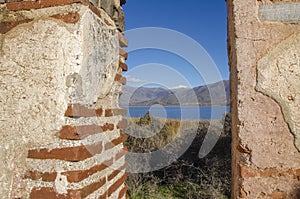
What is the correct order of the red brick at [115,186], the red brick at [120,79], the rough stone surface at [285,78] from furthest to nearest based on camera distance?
the red brick at [120,79]
the red brick at [115,186]
the rough stone surface at [285,78]

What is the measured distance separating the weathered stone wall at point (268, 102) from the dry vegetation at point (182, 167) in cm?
268

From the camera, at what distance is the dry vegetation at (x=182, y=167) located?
3850mm

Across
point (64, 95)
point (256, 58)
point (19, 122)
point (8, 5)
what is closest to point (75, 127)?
point (64, 95)

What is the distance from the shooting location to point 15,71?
130cm

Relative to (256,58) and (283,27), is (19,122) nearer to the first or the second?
(256,58)

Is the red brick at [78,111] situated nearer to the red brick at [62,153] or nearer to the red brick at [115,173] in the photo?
the red brick at [62,153]

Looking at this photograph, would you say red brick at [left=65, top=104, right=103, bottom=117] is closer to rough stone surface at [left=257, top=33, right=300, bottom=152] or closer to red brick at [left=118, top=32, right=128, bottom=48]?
red brick at [left=118, top=32, right=128, bottom=48]

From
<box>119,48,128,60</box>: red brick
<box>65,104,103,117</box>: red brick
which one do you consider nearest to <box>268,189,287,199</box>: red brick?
<box>65,104,103,117</box>: red brick

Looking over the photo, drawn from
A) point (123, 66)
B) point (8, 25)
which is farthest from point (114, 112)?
point (8, 25)

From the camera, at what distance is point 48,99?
1245 mm

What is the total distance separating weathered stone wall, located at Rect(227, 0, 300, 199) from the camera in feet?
3.76

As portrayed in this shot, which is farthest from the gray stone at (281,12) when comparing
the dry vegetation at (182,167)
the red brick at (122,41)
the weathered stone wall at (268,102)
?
the dry vegetation at (182,167)

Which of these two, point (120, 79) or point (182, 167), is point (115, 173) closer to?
point (120, 79)

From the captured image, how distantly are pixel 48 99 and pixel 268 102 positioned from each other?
113 centimetres
